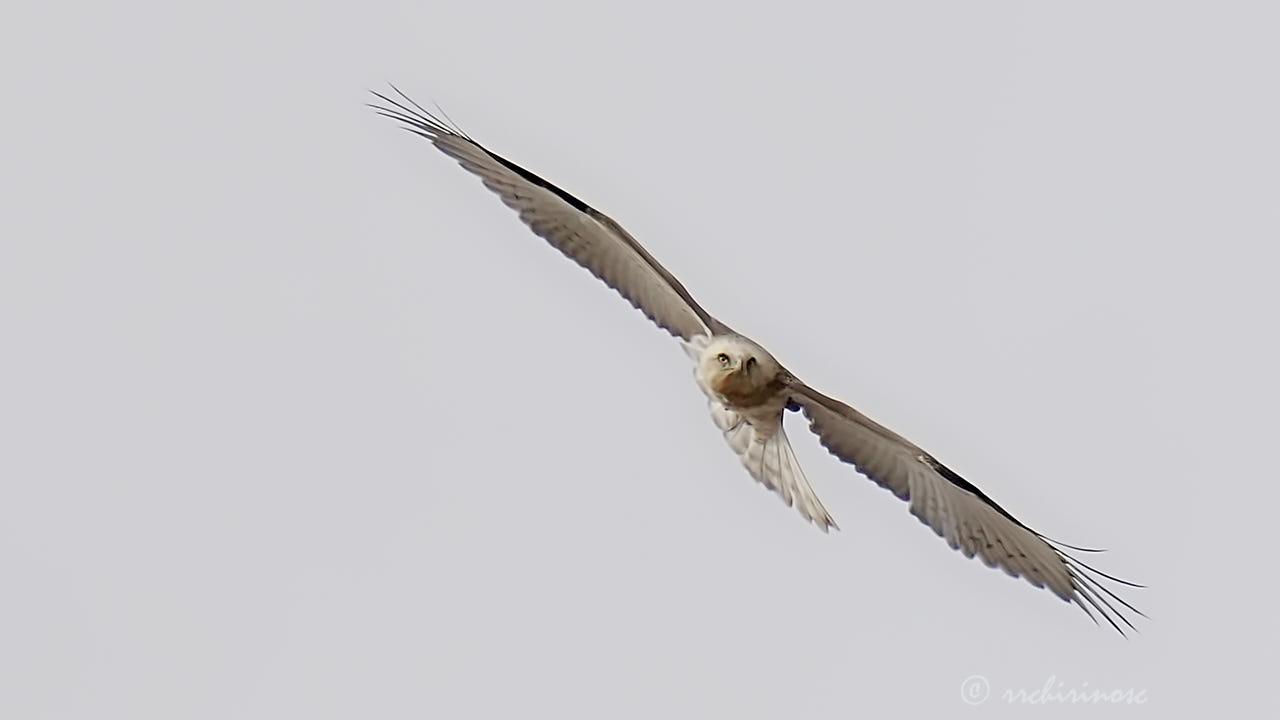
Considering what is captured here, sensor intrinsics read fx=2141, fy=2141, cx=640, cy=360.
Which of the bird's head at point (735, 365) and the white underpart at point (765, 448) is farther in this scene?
the white underpart at point (765, 448)

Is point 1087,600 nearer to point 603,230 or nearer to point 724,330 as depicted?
point 724,330

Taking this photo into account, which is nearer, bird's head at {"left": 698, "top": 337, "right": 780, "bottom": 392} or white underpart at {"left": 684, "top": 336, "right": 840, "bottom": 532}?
bird's head at {"left": 698, "top": 337, "right": 780, "bottom": 392}

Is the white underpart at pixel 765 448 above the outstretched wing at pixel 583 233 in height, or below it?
below

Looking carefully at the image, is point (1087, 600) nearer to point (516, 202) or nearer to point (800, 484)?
point (800, 484)

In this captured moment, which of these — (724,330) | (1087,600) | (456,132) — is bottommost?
(1087,600)

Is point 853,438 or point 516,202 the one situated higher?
point 516,202

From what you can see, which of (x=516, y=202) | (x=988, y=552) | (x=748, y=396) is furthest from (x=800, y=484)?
(x=516, y=202)
